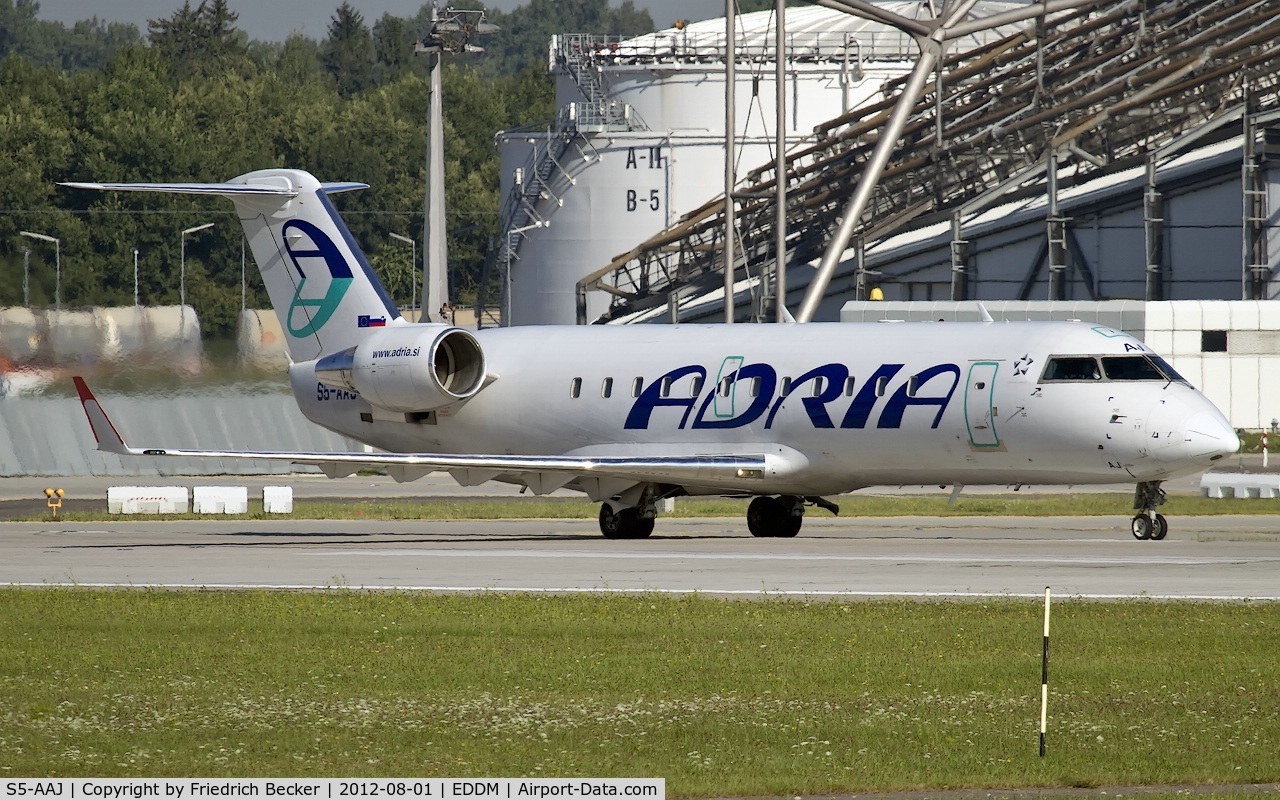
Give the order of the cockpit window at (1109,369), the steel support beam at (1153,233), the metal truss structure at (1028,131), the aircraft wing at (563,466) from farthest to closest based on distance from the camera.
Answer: the metal truss structure at (1028,131) → the steel support beam at (1153,233) → the aircraft wing at (563,466) → the cockpit window at (1109,369)

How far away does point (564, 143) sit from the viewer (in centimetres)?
8381

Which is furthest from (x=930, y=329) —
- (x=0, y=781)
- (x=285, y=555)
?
(x=0, y=781)

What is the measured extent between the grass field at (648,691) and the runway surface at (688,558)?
2.25 meters

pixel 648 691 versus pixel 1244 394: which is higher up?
pixel 1244 394

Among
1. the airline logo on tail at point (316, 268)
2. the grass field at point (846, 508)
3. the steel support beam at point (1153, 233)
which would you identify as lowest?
the grass field at point (846, 508)

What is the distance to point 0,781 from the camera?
431 inches

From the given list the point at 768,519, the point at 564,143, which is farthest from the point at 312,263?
the point at 564,143

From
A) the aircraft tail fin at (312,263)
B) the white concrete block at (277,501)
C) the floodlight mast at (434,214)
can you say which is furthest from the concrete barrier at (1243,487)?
the floodlight mast at (434,214)

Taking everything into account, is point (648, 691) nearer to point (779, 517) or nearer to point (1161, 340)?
point (779, 517)

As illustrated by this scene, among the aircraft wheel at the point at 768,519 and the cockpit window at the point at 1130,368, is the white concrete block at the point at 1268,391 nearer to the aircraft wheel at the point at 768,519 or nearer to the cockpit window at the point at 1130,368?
the aircraft wheel at the point at 768,519

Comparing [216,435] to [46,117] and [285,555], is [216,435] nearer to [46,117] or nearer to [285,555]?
[285,555]

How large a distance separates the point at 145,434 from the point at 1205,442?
3574 centimetres

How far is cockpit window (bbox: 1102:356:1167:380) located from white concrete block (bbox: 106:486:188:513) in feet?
72.4

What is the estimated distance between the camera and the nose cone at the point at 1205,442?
27594mm
